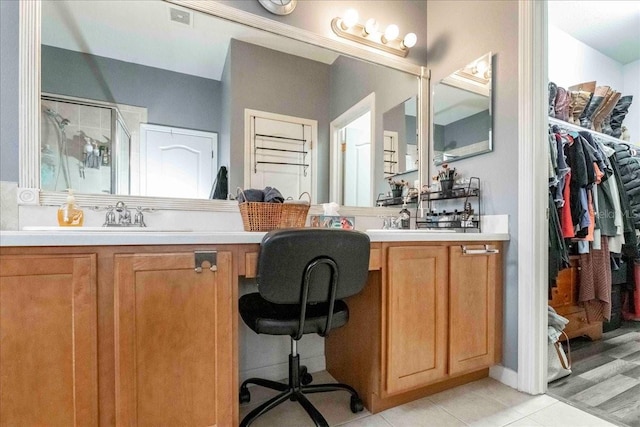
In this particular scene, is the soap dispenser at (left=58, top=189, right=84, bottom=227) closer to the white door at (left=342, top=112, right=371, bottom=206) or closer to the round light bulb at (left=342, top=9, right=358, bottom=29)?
the white door at (left=342, top=112, right=371, bottom=206)

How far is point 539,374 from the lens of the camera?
1573mm

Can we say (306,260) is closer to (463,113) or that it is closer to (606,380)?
(463,113)

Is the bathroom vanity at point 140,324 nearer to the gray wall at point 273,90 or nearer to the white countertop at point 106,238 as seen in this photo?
the white countertop at point 106,238

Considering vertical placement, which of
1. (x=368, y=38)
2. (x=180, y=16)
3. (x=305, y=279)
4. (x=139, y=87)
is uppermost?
(x=368, y=38)

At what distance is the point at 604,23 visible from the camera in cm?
269

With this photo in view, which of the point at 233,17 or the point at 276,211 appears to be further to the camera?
the point at 233,17

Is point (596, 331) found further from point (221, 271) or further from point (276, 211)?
point (221, 271)

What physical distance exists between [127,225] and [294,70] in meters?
1.26

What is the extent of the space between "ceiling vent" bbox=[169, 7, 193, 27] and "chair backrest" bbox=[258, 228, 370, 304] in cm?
130

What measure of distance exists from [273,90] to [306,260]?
3.89ft

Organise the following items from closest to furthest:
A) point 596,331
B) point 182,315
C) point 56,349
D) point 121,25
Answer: point 56,349 < point 182,315 < point 121,25 < point 596,331

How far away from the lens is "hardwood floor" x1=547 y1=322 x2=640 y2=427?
Answer: 1454mm

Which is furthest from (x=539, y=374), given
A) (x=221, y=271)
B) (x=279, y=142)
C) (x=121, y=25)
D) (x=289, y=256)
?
(x=121, y=25)

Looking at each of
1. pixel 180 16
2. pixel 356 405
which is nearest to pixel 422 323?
pixel 356 405
